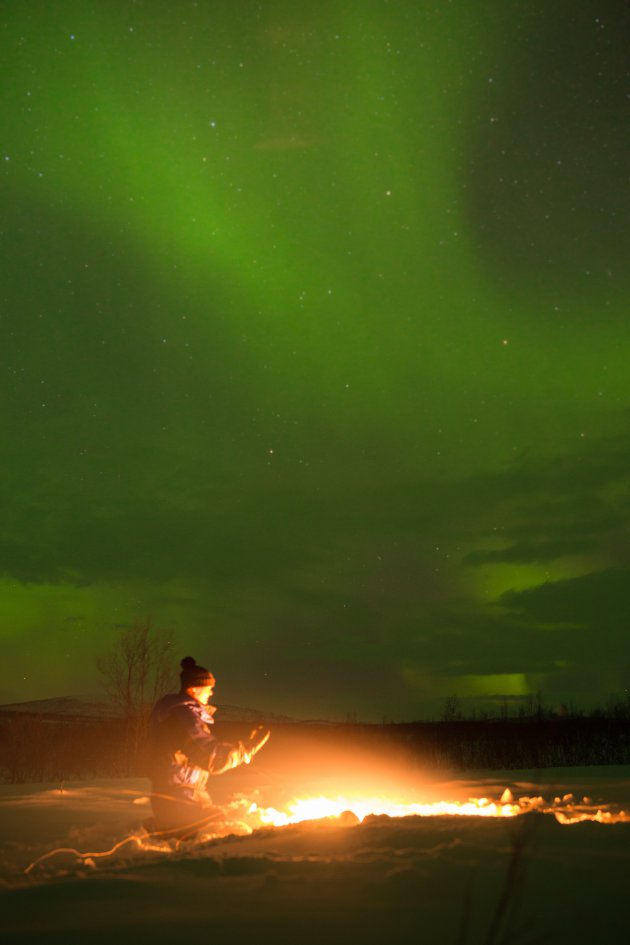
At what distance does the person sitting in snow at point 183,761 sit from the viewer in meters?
8.18

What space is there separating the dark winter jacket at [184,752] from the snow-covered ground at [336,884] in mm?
527

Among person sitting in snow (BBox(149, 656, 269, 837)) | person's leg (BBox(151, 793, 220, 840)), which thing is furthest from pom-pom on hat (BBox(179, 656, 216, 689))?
person's leg (BBox(151, 793, 220, 840))

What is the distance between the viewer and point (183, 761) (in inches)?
322

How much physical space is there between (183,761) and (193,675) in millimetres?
884

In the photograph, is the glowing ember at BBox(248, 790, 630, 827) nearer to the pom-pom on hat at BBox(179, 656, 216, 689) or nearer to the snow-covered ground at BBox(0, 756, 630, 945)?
the snow-covered ground at BBox(0, 756, 630, 945)

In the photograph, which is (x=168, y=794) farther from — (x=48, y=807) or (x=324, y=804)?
(x=48, y=807)

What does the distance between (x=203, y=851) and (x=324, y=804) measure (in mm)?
3575

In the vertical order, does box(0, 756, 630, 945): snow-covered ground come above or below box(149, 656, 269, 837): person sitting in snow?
below

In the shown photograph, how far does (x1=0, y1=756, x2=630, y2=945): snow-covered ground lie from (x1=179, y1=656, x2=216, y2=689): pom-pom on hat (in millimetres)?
1419

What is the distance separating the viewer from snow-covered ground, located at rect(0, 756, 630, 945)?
195 inches

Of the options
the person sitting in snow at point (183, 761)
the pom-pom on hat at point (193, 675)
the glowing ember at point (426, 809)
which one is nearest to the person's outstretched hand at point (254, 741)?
the person sitting in snow at point (183, 761)

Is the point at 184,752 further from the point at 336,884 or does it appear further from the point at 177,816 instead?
the point at 336,884

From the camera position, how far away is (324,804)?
1062 centimetres

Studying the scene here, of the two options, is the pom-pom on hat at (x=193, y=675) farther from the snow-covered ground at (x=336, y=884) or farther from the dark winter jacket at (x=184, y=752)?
the snow-covered ground at (x=336, y=884)
